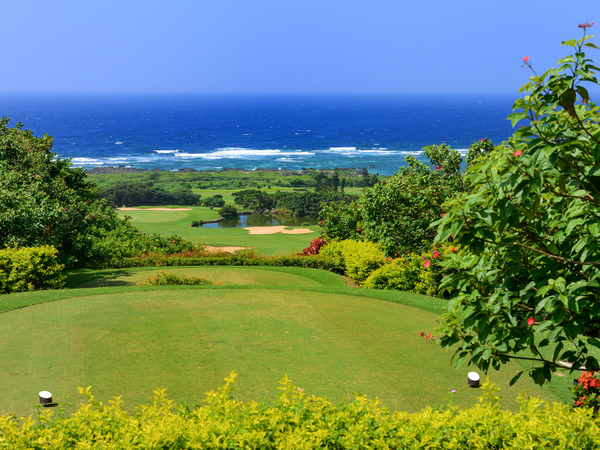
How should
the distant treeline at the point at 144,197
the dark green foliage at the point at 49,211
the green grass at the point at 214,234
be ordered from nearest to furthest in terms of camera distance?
the dark green foliage at the point at 49,211 → the green grass at the point at 214,234 → the distant treeline at the point at 144,197

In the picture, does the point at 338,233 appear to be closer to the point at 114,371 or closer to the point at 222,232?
the point at 114,371

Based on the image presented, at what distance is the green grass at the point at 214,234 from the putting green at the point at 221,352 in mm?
13791

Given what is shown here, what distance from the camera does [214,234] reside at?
39.3m

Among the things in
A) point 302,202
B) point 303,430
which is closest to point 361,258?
point 303,430

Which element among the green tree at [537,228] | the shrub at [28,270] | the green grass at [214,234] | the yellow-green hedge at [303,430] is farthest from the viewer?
the green grass at [214,234]

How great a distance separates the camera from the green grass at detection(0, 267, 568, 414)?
6973 mm

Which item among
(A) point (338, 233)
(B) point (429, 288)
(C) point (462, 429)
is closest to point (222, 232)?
(A) point (338, 233)

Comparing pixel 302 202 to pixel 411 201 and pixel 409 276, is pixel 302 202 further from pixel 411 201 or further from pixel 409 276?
pixel 411 201

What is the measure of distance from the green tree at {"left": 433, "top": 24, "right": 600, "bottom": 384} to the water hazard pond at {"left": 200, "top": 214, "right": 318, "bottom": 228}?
1859 inches

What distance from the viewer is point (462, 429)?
4879mm

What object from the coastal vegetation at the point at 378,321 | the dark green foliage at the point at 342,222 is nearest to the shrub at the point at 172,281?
the coastal vegetation at the point at 378,321

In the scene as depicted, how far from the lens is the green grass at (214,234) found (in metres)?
32.0

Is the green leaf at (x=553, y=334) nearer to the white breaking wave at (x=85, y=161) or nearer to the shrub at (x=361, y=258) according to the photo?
the shrub at (x=361, y=258)

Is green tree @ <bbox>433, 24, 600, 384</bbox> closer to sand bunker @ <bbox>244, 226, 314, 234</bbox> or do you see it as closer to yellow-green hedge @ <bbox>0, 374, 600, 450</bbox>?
yellow-green hedge @ <bbox>0, 374, 600, 450</bbox>
